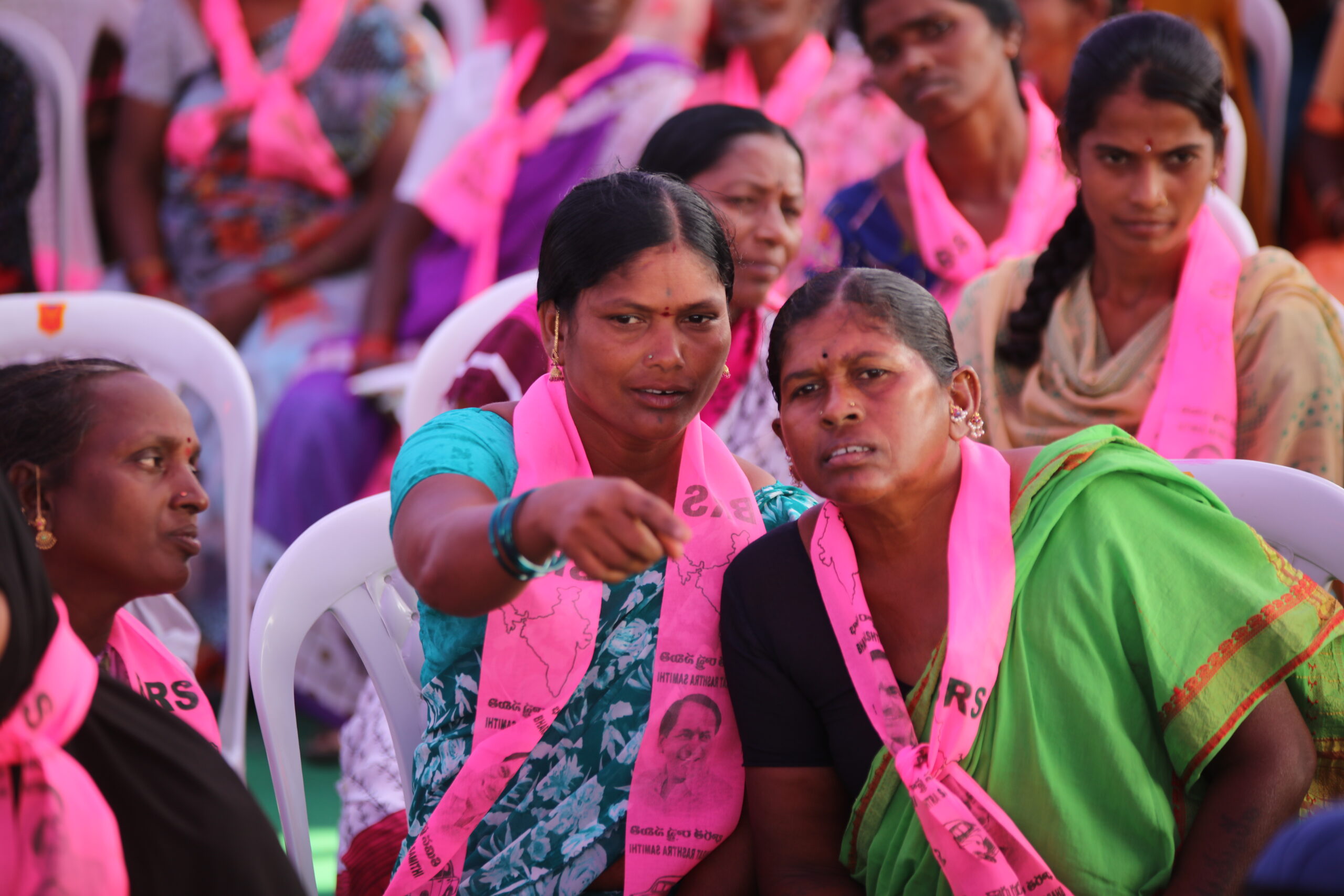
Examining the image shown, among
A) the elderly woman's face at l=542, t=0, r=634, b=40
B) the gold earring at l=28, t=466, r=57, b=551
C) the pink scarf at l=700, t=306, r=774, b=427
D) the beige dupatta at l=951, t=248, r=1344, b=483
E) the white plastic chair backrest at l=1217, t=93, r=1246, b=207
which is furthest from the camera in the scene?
the elderly woman's face at l=542, t=0, r=634, b=40

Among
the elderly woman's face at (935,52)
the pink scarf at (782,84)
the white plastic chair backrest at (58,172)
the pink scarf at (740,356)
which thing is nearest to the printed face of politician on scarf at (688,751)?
the pink scarf at (740,356)

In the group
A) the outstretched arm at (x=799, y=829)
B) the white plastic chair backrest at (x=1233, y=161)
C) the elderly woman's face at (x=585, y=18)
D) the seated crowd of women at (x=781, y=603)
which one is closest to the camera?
the seated crowd of women at (x=781, y=603)

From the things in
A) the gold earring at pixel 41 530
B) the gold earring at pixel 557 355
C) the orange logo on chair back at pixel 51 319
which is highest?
the gold earring at pixel 557 355

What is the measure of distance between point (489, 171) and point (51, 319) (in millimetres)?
1496

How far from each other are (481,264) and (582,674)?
86.2 inches

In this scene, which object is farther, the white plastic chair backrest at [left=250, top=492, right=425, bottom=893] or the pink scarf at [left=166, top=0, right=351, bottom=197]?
the pink scarf at [left=166, top=0, right=351, bottom=197]

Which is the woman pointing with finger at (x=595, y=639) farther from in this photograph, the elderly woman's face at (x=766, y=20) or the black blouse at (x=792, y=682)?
the elderly woman's face at (x=766, y=20)

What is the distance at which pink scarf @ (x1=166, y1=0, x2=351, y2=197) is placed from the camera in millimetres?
3844

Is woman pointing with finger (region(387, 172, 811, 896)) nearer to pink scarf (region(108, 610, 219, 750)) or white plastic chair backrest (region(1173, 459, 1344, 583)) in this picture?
pink scarf (region(108, 610, 219, 750))

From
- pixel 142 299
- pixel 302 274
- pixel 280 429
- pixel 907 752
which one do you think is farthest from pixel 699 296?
pixel 302 274

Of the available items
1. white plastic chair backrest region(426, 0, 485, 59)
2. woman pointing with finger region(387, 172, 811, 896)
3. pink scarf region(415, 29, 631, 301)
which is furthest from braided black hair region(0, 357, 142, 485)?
white plastic chair backrest region(426, 0, 485, 59)

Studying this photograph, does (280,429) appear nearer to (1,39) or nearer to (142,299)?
(142,299)

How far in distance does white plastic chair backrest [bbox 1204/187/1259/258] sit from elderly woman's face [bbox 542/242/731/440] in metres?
1.42

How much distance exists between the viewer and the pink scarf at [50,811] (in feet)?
3.98
